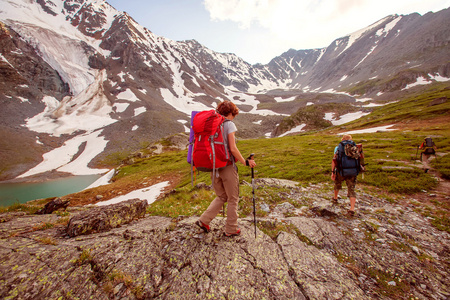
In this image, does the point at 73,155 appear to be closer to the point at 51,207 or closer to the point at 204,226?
the point at 51,207

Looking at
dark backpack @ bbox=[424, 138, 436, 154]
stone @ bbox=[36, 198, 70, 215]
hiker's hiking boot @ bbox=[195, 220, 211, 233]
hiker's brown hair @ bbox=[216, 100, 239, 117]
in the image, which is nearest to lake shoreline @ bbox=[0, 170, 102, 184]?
stone @ bbox=[36, 198, 70, 215]

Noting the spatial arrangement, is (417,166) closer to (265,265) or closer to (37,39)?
(265,265)

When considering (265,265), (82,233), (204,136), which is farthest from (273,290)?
(82,233)

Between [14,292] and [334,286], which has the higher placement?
[14,292]

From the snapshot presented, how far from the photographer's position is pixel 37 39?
137 m

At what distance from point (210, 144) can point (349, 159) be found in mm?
6969

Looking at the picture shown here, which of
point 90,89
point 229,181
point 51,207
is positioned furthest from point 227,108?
point 90,89

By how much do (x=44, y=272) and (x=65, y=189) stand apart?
59592 mm

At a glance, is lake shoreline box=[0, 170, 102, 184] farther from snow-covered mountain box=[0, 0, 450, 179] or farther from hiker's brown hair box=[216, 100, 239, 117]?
hiker's brown hair box=[216, 100, 239, 117]

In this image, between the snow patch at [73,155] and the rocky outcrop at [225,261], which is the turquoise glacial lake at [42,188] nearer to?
the snow patch at [73,155]

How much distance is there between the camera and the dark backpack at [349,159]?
813cm

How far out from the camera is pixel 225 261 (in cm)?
479

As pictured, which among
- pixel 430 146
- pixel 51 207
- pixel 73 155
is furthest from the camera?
pixel 73 155

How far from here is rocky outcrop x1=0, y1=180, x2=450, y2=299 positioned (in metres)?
3.71
